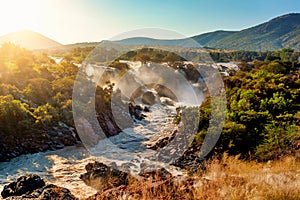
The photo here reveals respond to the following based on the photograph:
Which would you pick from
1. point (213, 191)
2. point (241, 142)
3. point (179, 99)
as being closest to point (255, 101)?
point (241, 142)

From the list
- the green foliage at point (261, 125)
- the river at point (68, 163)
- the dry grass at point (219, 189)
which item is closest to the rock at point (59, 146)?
the river at point (68, 163)

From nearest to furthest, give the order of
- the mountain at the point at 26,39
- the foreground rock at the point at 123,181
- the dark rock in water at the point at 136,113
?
the foreground rock at the point at 123,181 < the dark rock in water at the point at 136,113 < the mountain at the point at 26,39

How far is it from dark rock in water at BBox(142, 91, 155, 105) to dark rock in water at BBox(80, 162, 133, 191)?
Answer: 15.9 metres

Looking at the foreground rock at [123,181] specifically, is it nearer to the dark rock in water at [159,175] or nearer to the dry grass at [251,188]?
the dark rock in water at [159,175]

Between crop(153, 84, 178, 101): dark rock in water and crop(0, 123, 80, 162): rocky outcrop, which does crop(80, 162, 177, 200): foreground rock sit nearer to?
crop(0, 123, 80, 162): rocky outcrop

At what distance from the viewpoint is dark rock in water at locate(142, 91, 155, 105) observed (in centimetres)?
2460

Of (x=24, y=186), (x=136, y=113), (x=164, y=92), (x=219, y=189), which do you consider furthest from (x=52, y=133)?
(x=164, y=92)

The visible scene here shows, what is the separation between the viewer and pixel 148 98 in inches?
987

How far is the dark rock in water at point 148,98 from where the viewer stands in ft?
80.7

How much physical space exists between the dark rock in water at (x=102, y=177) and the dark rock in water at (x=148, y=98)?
1588 cm

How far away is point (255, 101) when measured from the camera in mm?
13922

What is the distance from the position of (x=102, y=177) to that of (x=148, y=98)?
17.5 meters

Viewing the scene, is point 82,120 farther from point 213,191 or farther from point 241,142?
point 213,191

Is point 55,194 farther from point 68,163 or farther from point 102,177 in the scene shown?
point 68,163
